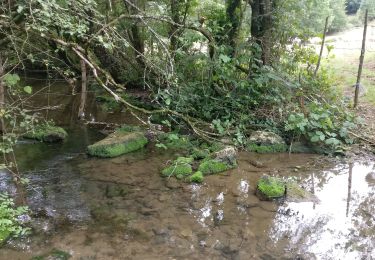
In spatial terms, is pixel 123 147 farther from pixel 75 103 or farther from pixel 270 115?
pixel 75 103

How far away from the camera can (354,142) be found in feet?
27.3

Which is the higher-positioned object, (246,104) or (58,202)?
(246,104)

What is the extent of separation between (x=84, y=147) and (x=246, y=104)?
12.6ft

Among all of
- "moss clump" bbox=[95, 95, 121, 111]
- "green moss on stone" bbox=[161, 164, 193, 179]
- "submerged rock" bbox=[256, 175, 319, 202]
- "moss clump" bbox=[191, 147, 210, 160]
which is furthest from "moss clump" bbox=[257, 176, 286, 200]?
"moss clump" bbox=[95, 95, 121, 111]

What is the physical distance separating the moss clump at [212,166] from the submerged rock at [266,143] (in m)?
1.05

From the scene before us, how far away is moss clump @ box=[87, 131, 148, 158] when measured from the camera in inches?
308

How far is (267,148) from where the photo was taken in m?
8.16

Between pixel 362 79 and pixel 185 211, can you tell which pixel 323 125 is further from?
pixel 362 79

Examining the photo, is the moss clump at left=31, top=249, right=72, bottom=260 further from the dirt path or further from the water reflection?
the dirt path

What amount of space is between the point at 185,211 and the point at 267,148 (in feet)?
9.94

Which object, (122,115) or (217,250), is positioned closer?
(217,250)

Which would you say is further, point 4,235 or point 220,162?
point 220,162

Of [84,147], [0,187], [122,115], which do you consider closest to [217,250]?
[0,187]

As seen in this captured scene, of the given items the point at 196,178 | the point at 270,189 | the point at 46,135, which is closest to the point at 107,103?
the point at 46,135
